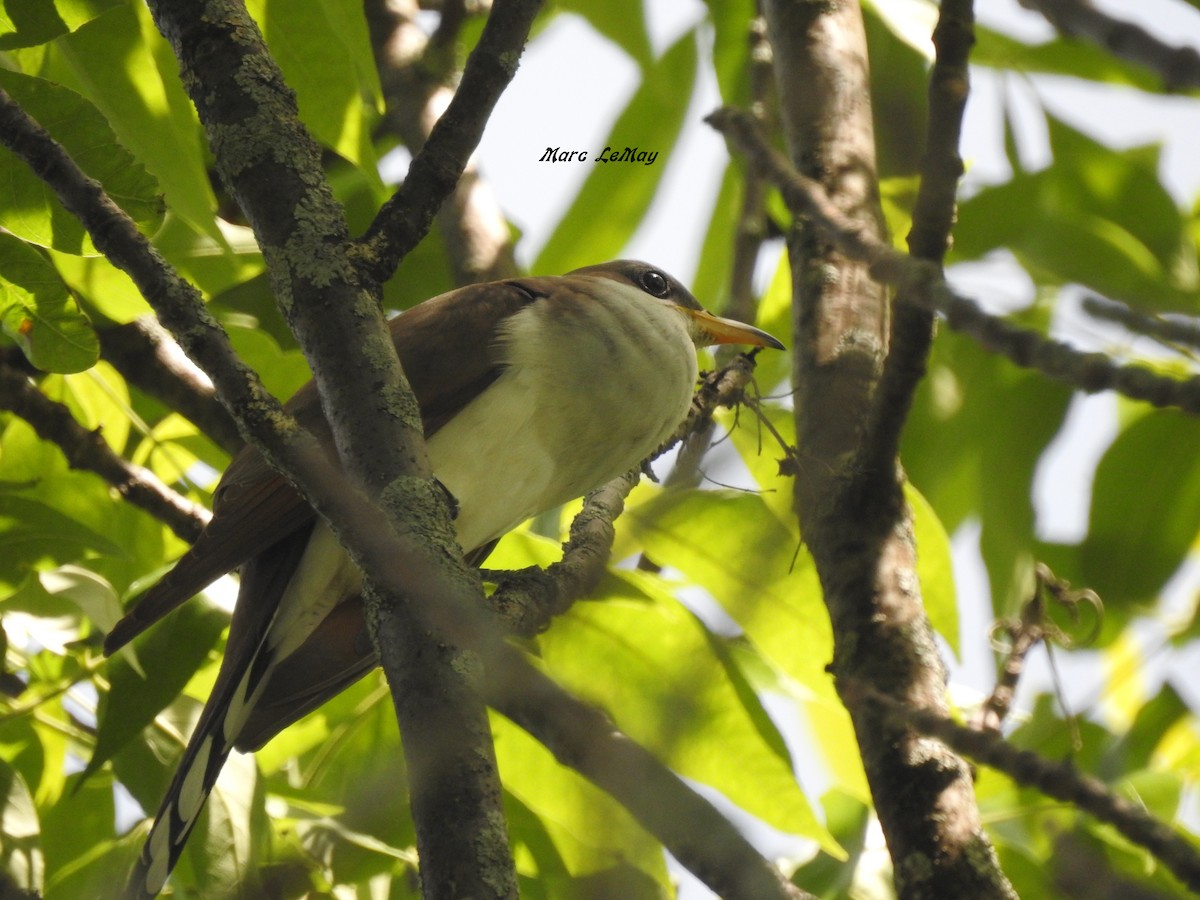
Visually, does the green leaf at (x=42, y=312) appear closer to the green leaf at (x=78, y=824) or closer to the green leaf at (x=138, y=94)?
the green leaf at (x=138, y=94)

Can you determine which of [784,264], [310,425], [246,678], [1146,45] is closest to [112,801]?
[246,678]

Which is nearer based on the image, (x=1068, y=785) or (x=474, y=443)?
(x=1068, y=785)

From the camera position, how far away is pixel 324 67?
8.18ft

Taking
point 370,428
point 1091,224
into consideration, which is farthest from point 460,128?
point 1091,224

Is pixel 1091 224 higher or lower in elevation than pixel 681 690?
higher

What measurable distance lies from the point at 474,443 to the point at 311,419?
36 centimetres

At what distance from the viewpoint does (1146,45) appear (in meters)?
1.25

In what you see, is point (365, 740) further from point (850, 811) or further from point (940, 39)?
point (940, 39)

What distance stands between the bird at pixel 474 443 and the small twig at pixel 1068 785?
1588mm

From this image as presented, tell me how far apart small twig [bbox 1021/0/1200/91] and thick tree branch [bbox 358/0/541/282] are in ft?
2.52

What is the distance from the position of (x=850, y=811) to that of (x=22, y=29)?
6.66ft

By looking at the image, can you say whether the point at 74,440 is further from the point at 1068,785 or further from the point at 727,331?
the point at 1068,785

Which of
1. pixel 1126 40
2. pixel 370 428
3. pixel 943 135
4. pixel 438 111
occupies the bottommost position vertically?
pixel 438 111

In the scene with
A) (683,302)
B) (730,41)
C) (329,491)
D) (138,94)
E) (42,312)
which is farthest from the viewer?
(683,302)
